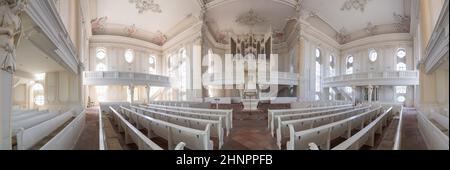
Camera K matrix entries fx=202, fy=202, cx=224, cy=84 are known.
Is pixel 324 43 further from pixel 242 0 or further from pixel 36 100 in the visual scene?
pixel 36 100

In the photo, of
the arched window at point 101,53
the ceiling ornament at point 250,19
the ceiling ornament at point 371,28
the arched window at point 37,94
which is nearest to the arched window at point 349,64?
the ceiling ornament at point 371,28

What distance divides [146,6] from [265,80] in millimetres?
9367

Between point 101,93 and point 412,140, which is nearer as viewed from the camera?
point 412,140

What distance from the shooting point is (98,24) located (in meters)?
14.6

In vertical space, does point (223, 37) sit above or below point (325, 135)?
above

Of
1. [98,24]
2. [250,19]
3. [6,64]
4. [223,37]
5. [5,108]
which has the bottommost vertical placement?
[5,108]

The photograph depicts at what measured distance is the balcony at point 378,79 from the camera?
36.1ft

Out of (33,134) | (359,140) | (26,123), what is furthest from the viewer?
(26,123)

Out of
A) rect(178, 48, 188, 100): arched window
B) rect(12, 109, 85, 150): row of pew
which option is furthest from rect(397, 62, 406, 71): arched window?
rect(12, 109, 85, 150): row of pew

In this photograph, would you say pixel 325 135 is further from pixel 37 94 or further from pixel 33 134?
pixel 37 94

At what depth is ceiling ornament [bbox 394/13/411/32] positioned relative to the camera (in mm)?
11961

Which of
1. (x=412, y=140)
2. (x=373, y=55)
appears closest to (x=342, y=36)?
(x=373, y=55)

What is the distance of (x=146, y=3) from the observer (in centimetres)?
1348
